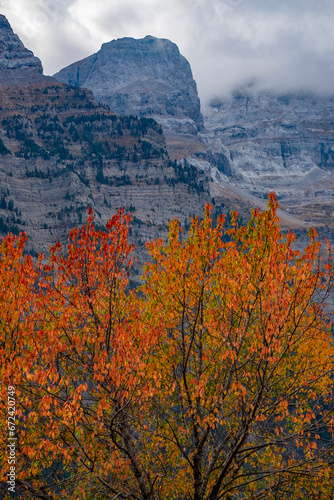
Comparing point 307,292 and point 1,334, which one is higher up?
point 307,292

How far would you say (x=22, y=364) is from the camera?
1127 cm

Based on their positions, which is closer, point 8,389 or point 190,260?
point 8,389

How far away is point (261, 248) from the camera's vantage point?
475 inches

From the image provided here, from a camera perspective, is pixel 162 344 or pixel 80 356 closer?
pixel 80 356

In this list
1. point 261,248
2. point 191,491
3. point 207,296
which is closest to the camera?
point 261,248

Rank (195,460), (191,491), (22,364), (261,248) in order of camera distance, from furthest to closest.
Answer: (191,491), (195,460), (261,248), (22,364)

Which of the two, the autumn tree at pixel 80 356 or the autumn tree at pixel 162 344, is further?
the autumn tree at pixel 80 356

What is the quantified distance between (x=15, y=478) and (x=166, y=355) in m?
5.90

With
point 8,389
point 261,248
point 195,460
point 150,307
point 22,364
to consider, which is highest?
point 261,248

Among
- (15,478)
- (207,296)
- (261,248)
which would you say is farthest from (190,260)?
(15,478)

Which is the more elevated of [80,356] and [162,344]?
[80,356]

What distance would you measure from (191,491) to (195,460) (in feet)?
17.1

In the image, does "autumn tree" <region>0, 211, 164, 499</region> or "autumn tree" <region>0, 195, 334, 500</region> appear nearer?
"autumn tree" <region>0, 195, 334, 500</region>

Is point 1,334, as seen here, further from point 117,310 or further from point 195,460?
point 195,460
